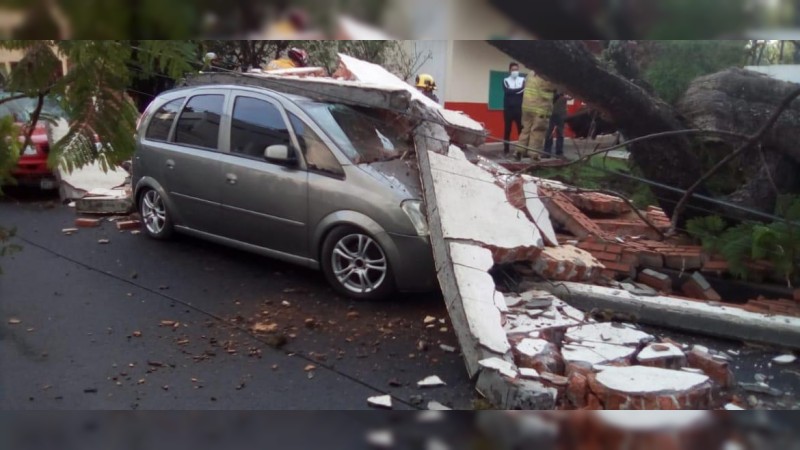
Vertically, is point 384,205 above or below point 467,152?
below

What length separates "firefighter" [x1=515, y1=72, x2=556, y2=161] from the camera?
330 cm

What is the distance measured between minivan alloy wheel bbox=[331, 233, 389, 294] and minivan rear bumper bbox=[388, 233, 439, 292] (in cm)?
8

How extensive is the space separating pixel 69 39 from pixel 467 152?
5.54 ft

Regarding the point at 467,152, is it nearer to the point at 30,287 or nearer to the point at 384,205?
the point at 384,205

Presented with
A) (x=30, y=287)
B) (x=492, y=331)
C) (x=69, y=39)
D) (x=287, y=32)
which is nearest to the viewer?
(x=69, y=39)

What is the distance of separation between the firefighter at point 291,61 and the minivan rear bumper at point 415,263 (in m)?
0.82

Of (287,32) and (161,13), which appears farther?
(287,32)

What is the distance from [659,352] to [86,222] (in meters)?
2.67

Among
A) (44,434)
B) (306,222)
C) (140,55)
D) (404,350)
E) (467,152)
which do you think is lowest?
(44,434)

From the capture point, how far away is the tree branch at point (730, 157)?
3246 millimetres

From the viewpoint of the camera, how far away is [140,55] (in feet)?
7.55

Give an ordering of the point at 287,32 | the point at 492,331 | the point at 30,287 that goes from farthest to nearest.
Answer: the point at 30,287, the point at 492,331, the point at 287,32

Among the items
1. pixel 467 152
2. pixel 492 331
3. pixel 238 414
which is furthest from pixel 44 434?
pixel 467 152

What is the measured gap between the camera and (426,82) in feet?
10.7
